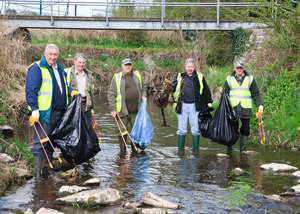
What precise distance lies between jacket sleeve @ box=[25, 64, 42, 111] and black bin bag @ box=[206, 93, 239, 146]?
3.60 m

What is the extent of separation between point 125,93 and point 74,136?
2008mm

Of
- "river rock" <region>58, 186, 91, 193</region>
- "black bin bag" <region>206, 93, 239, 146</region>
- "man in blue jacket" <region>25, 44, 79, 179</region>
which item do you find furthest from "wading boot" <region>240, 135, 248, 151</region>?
"river rock" <region>58, 186, 91, 193</region>

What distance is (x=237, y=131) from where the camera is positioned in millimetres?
8250

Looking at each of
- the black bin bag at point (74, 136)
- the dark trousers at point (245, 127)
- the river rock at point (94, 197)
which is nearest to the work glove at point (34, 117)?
the black bin bag at point (74, 136)

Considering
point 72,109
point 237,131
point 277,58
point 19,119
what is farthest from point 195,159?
point 19,119

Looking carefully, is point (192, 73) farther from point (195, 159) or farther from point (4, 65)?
point (4, 65)

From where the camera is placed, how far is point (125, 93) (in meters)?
8.05

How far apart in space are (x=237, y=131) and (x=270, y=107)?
210 cm

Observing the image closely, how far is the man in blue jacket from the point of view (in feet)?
19.6

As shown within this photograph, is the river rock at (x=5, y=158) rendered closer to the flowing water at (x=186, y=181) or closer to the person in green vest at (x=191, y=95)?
the flowing water at (x=186, y=181)

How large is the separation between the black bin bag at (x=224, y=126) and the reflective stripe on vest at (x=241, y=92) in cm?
16

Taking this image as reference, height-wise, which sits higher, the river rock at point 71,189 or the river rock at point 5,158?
the river rock at point 5,158

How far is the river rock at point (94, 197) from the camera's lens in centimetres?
511

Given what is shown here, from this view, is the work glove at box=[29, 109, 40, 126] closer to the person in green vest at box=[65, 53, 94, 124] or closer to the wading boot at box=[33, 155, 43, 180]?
the wading boot at box=[33, 155, 43, 180]
